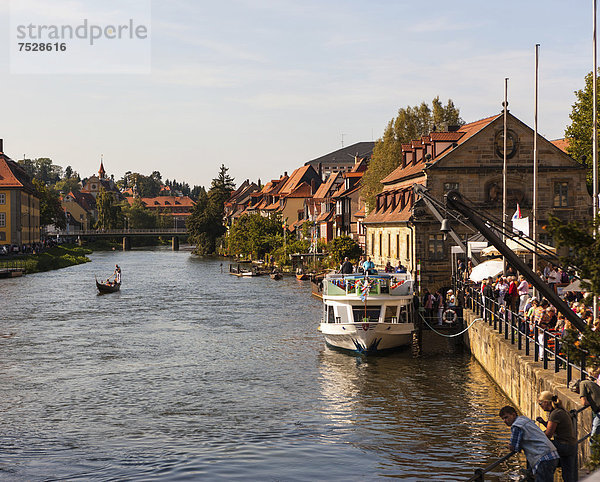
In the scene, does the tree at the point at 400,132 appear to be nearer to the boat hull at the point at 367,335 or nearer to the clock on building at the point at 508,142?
the clock on building at the point at 508,142

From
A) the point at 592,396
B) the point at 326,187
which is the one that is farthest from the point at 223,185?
the point at 592,396

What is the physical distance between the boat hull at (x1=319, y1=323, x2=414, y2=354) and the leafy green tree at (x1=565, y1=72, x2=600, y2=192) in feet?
81.1

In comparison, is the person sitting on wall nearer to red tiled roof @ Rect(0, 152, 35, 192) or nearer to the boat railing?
the boat railing

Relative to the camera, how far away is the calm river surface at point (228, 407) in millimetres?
20156

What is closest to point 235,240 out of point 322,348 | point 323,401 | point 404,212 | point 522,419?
point 404,212

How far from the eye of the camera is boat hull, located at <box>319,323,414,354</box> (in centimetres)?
3506

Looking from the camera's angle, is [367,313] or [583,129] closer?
[367,313]

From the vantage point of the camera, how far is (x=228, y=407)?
26250mm

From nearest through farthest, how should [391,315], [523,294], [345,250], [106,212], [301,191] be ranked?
[523,294] < [391,315] < [345,250] < [301,191] < [106,212]

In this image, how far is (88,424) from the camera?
24047mm

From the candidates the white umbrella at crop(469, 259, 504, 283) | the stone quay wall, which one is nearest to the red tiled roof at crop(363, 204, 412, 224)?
the white umbrella at crop(469, 259, 504, 283)

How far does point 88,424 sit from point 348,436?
7.50m

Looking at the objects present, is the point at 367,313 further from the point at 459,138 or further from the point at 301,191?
the point at 301,191

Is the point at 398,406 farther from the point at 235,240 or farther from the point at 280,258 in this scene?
the point at 235,240
